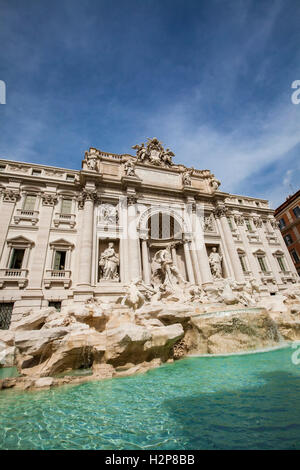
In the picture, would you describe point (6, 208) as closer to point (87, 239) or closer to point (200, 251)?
point (87, 239)

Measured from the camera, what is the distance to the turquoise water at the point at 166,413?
2.61 metres

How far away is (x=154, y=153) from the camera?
854 inches

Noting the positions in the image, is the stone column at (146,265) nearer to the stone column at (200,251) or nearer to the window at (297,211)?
the stone column at (200,251)

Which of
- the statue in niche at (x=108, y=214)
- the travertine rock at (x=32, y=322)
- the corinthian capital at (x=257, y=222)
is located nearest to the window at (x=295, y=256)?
the corinthian capital at (x=257, y=222)

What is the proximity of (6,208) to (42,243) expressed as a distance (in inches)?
149

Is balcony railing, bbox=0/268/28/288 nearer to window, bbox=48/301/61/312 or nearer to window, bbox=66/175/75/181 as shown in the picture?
window, bbox=48/301/61/312

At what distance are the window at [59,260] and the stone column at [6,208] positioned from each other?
3.34 m

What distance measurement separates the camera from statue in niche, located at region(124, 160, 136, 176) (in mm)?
18462

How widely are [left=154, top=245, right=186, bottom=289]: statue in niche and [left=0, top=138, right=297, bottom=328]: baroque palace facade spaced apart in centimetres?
99
